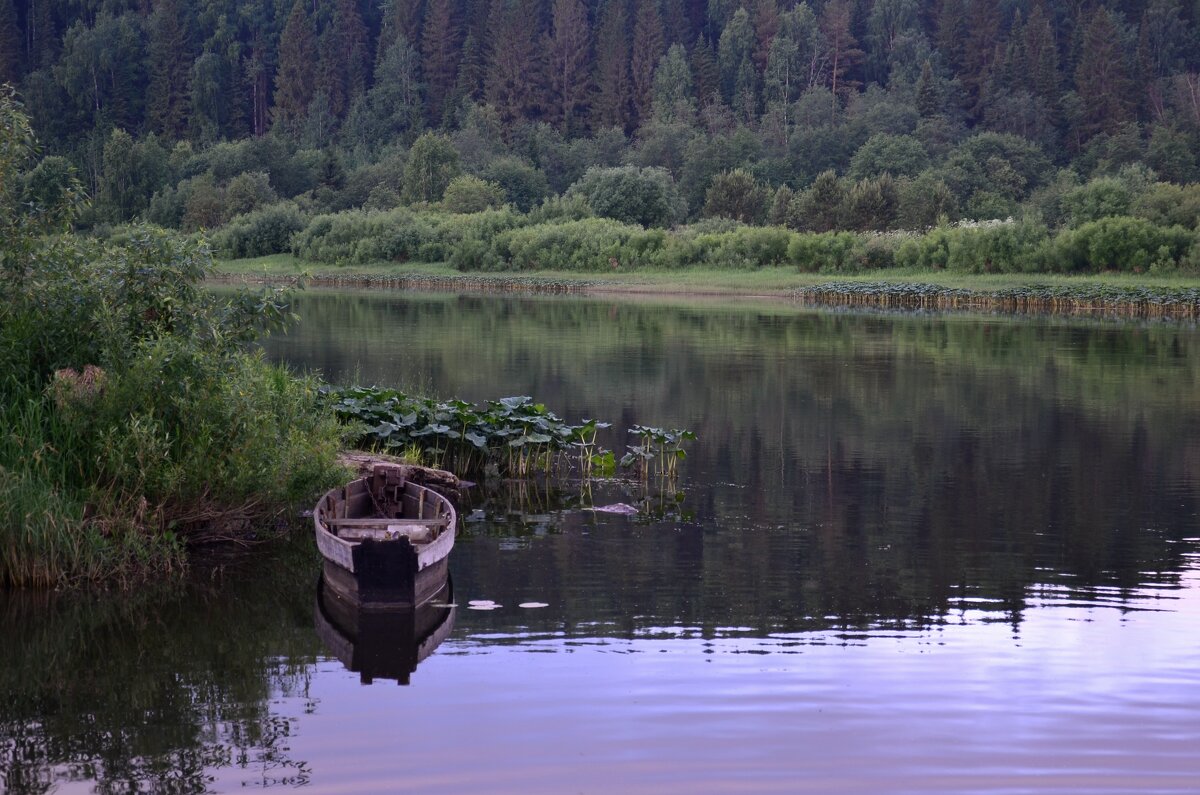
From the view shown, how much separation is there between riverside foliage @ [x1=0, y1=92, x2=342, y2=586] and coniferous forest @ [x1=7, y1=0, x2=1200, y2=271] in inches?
2614

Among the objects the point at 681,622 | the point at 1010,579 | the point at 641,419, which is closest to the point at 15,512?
the point at 681,622

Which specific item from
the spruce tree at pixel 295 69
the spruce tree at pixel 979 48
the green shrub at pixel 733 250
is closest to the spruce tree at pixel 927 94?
the spruce tree at pixel 979 48

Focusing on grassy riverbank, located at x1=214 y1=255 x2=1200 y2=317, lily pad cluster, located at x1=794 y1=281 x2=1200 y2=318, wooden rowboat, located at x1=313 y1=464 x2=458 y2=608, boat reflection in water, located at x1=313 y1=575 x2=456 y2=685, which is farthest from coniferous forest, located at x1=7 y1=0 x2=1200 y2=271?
boat reflection in water, located at x1=313 y1=575 x2=456 y2=685

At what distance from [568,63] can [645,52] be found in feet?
29.6

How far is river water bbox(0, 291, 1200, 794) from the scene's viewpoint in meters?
11.0

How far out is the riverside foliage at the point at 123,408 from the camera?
51.8 ft

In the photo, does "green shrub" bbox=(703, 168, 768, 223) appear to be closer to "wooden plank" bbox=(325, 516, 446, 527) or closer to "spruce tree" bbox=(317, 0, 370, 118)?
"spruce tree" bbox=(317, 0, 370, 118)

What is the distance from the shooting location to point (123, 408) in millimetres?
16672

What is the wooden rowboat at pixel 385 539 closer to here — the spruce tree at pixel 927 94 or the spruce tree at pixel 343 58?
the spruce tree at pixel 927 94

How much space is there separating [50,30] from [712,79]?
276 feet

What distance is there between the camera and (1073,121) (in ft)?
488

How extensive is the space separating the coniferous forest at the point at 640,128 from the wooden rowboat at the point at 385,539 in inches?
2605

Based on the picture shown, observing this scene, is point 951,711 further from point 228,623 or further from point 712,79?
point 712,79

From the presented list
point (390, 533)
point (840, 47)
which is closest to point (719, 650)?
point (390, 533)
